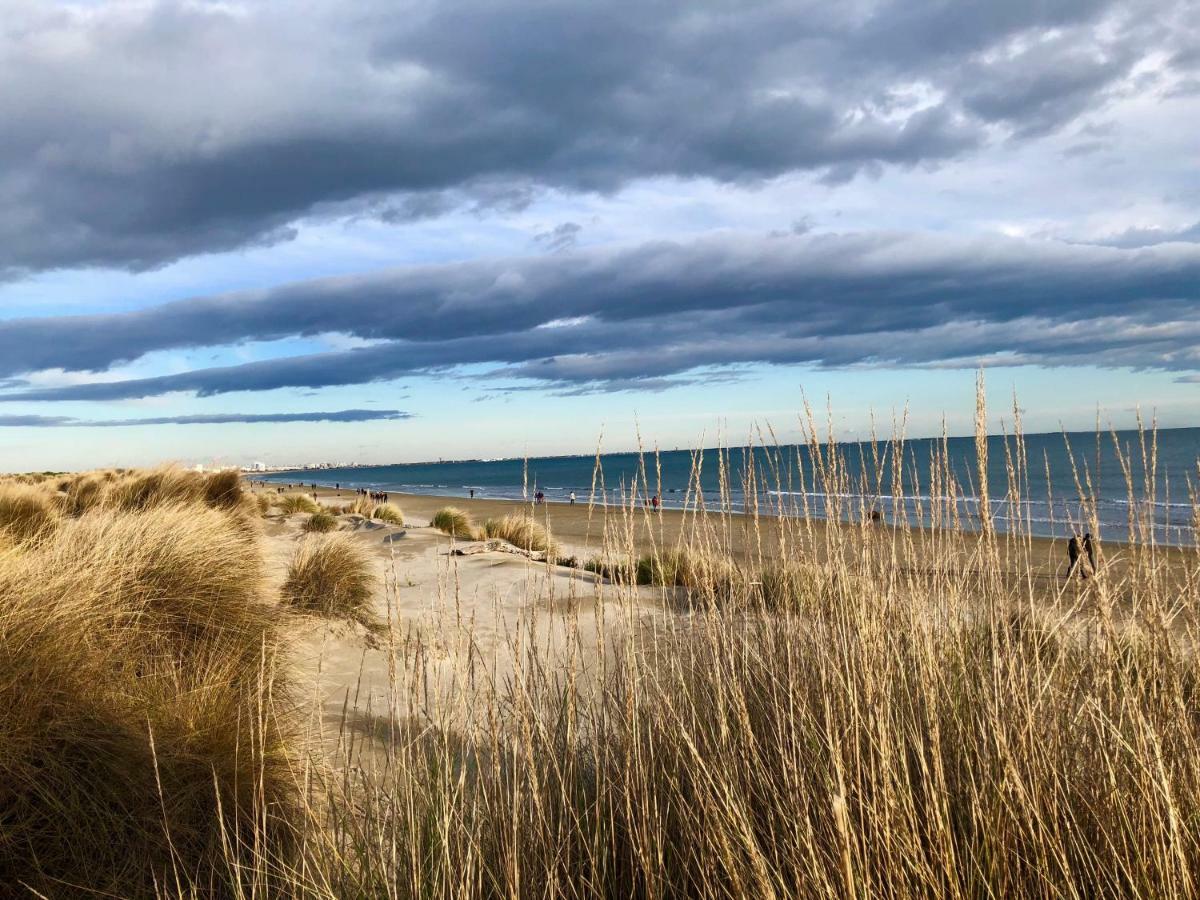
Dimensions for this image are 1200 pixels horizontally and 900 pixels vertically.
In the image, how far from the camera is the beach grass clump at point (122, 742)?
2865mm

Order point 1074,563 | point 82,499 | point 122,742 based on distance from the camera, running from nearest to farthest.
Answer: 1. point 122,742
2. point 1074,563
3. point 82,499

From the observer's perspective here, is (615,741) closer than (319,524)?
Yes

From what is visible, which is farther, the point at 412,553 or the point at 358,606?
the point at 412,553

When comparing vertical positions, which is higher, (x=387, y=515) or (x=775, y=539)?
(x=387, y=515)

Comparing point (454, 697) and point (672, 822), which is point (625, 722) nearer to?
point (672, 822)

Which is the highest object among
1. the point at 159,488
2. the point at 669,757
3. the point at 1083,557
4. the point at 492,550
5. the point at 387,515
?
the point at 159,488

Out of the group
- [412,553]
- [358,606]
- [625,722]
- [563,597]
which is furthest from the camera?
[412,553]

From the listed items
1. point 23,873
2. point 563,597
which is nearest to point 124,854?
point 23,873

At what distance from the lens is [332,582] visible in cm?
710

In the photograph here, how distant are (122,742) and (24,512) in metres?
7.64

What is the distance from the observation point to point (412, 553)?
12.2 m

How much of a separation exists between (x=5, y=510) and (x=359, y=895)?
29.4ft

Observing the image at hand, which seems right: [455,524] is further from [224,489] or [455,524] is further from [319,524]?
[224,489]

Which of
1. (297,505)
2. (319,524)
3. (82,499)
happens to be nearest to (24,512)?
(82,499)
